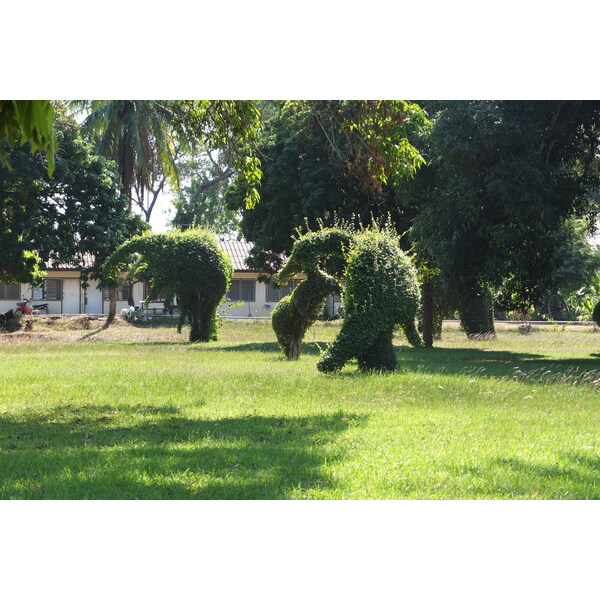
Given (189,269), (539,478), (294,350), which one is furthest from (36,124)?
(189,269)

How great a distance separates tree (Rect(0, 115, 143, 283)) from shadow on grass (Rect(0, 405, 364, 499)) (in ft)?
57.1

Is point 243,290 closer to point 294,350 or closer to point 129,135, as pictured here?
point 129,135

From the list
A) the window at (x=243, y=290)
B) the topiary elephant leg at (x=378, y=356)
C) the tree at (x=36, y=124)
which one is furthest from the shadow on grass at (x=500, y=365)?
the window at (x=243, y=290)

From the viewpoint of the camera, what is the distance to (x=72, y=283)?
142 feet

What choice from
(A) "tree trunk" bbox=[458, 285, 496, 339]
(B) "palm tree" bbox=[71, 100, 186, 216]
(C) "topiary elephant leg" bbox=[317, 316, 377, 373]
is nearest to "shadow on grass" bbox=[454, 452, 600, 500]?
(C) "topiary elephant leg" bbox=[317, 316, 377, 373]

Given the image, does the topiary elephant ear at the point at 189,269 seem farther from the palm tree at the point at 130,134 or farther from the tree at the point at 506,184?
the tree at the point at 506,184

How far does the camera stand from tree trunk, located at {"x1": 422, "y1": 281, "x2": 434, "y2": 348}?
81.3 feet

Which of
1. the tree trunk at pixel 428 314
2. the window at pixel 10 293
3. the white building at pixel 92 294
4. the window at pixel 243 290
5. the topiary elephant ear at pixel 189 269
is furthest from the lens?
the window at pixel 243 290

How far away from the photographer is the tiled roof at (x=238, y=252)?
45438 mm

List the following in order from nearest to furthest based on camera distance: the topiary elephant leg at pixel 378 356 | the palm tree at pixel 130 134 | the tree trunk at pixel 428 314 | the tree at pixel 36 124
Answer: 1. the tree at pixel 36 124
2. the topiary elephant leg at pixel 378 356
3. the tree trunk at pixel 428 314
4. the palm tree at pixel 130 134

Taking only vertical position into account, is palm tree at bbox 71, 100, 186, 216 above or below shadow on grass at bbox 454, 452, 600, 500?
above

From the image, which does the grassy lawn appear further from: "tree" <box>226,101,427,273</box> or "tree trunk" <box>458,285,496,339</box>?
"tree trunk" <box>458,285,496,339</box>

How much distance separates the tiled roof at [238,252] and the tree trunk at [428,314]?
68.9 feet

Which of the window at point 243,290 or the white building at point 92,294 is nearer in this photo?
the white building at point 92,294
